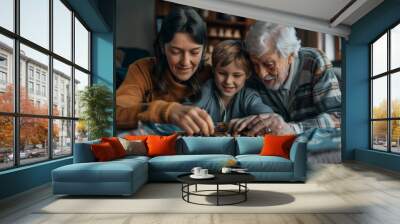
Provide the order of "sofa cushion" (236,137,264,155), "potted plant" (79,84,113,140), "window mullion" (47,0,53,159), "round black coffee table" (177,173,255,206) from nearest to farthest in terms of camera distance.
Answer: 1. "round black coffee table" (177,173,255,206)
2. "window mullion" (47,0,53,159)
3. "sofa cushion" (236,137,264,155)
4. "potted plant" (79,84,113,140)

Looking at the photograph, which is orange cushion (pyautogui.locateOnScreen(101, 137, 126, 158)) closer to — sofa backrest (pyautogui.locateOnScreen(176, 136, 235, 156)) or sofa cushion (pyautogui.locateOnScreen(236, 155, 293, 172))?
sofa backrest (pyautogui.locateOnScreen(176, 136, 235, 156))

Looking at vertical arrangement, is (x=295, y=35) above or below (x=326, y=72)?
above

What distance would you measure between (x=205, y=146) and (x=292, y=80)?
3.46 m

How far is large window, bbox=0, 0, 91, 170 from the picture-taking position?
4.91 m

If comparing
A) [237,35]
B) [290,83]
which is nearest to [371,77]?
[290,83]

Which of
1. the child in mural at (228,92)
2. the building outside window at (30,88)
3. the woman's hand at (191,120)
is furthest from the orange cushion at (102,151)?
the child in mural at (228,92)

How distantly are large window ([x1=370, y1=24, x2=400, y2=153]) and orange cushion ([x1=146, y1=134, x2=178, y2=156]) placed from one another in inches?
188

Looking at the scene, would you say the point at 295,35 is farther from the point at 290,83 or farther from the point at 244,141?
the point at 244,141

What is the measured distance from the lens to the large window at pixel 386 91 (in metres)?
7.94

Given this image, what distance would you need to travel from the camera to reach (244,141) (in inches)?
275

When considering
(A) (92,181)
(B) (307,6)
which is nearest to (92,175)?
(A) (92,181)

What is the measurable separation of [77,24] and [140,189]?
13.5ft

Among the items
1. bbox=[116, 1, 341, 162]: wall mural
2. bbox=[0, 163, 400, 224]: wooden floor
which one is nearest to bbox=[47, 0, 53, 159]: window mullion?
bbox=[0, 163, 400, 224]: wooden floor

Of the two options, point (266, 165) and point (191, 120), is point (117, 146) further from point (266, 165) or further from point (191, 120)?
point (191, 120)
